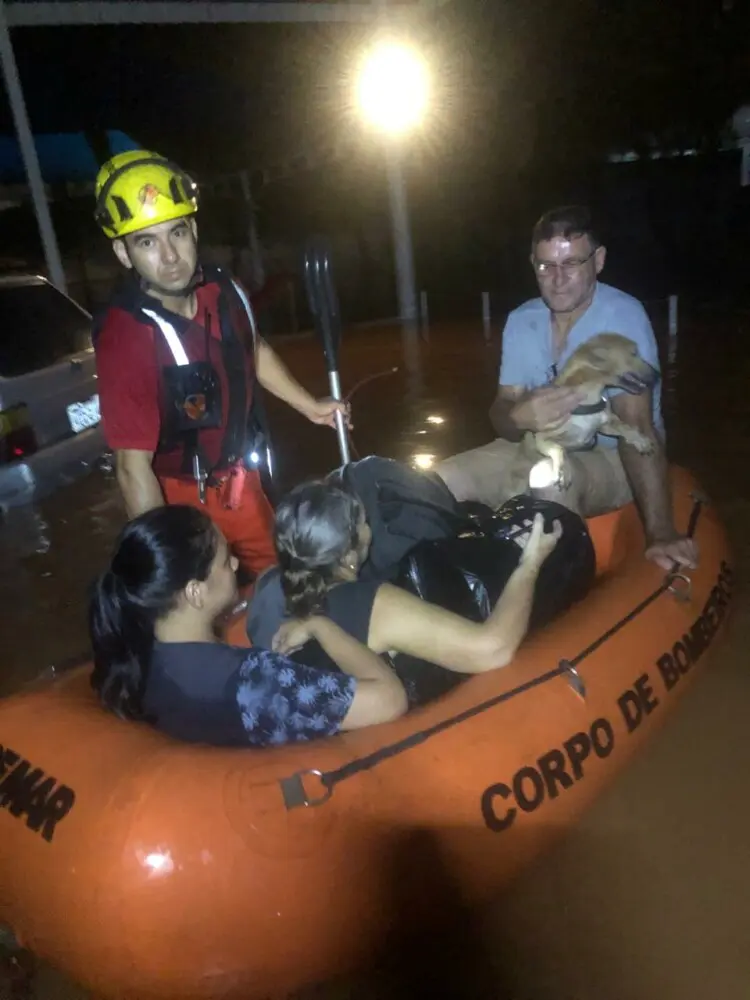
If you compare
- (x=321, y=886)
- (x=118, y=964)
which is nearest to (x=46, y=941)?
(x=118, y=964)

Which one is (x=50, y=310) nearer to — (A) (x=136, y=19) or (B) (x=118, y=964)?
(B) (x=118, y=964)

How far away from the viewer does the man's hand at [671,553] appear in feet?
9.72

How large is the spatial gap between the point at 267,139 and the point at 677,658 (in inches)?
667

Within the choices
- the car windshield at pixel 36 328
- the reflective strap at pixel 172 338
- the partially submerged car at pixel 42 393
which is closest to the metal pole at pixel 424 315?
the car windshield at pixel 36 328

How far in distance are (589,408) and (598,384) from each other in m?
0.09

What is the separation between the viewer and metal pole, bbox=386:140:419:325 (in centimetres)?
1148

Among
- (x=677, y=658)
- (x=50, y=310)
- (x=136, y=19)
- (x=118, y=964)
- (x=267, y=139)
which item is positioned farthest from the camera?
(x=267, y=139)

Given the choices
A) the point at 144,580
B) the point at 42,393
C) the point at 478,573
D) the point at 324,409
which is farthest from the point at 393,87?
the point at 144,580

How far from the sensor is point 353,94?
1142 cm

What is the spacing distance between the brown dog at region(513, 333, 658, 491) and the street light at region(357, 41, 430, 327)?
873cm

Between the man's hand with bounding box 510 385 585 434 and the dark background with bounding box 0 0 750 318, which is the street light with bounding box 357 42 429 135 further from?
the man's hand with bounding box 510 385 585 434

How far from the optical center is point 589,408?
3.03 m

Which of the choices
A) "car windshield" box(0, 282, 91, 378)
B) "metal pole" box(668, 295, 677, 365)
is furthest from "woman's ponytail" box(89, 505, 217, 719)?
"metal pole" box(668, 295, 677, 365)

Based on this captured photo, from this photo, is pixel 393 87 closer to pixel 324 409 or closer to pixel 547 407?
pixel 324 409
